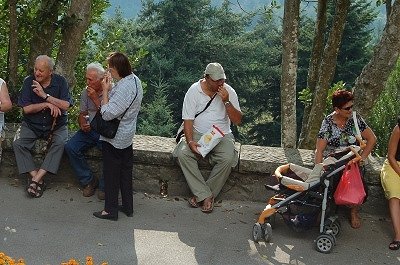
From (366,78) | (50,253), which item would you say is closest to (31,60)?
(50,253)

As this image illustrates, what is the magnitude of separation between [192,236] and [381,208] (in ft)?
6.74

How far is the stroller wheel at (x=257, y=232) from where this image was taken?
5.84m

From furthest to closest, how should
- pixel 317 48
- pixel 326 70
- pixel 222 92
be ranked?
pixel 317 48, pixel 326 70, pixel 222 92

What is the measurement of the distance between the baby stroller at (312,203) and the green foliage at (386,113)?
15693mm

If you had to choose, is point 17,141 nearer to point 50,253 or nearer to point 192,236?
point 50,253

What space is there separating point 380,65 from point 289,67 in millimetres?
2246

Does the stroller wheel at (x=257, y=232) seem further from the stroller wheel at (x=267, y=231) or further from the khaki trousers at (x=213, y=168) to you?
the khaki trousers at (x=213, y=168)

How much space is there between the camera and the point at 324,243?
224 inches

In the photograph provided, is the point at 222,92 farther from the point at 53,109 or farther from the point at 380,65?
the point at 380,65

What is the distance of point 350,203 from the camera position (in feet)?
18.8

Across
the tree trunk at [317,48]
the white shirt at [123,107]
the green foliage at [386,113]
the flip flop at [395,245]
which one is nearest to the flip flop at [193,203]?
the white shirt at [123,107]

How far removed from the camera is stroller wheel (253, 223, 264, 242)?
5844 millimetres

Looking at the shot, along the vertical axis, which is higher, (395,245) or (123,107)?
(123,107)

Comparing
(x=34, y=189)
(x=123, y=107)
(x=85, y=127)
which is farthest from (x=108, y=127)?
(x=34, y=189)
